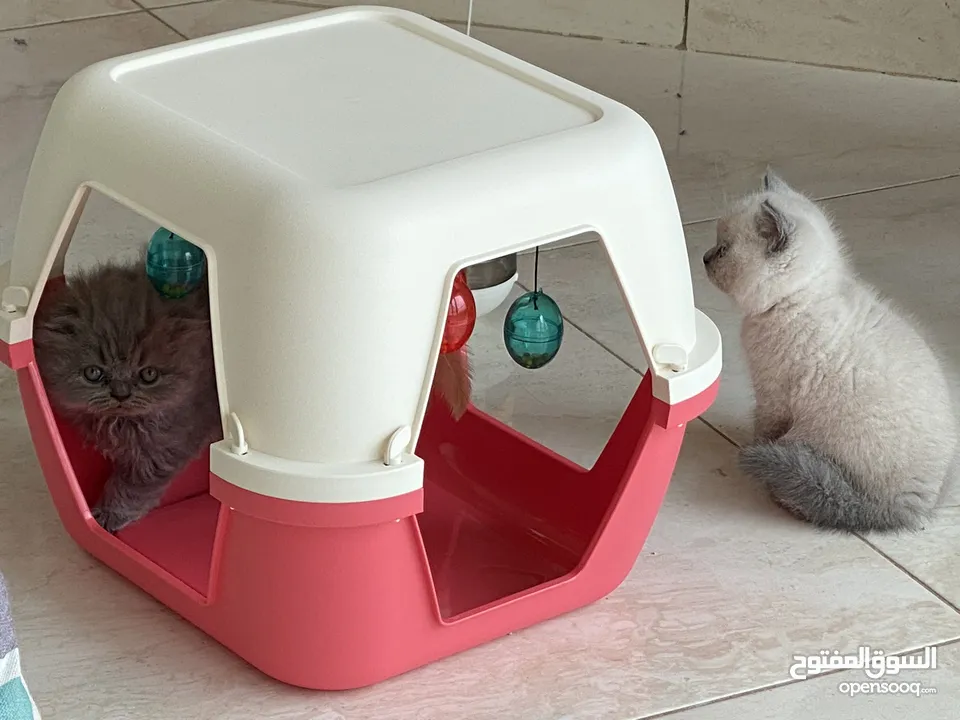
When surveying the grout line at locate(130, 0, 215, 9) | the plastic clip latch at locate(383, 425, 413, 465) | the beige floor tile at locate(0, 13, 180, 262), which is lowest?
the beige floor tile at locate(0, 13, 180, 262)

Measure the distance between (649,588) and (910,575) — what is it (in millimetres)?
257

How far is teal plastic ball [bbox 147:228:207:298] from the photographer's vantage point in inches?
53.9

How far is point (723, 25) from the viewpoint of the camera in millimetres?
2598

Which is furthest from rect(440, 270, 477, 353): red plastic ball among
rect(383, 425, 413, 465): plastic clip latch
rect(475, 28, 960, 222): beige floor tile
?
rect(475, 28, 960, 222): beige floor tile

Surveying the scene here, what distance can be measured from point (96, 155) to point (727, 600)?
698mm

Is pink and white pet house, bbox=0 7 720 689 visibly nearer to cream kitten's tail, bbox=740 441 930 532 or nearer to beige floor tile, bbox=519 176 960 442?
cream kitten's tail, bbox=740 441 930 532

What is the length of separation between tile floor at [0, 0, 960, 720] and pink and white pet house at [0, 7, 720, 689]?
3 cm

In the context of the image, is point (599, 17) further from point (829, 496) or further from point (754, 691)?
point (754, 691)

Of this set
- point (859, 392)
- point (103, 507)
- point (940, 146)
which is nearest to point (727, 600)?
point (859, 392)

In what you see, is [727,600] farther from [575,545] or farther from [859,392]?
[859,392]

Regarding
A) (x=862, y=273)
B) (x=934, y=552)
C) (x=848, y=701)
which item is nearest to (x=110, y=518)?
(x=848, y=701)

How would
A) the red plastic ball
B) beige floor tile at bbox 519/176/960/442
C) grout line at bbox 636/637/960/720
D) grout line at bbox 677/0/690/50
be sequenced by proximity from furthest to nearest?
grout line at bbox 677/0/690/50 < beige floor tile at bbox 519/176/960/442 < the red plastic ball < grout line at bbox 636/637/960/720

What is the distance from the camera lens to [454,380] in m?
1.42

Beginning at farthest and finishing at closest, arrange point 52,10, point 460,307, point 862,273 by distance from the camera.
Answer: point 52,10
point 862,273
point 460,307
